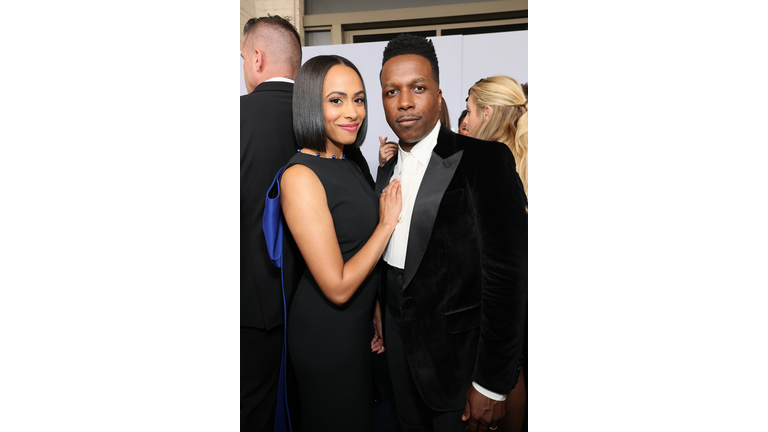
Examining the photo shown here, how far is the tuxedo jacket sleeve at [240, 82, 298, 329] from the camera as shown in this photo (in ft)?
4.26

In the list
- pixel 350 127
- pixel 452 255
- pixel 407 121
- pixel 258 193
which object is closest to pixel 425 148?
pixel 407 121

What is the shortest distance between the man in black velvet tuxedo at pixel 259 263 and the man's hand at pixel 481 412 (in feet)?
2.62

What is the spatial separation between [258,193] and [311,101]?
1.50ft

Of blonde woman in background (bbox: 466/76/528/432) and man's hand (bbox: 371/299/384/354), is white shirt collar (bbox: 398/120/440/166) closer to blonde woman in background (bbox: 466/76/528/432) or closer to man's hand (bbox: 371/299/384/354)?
man's hand (bbox: 371/299/384/354)

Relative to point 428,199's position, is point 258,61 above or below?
above

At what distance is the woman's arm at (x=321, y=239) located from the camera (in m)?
1.05

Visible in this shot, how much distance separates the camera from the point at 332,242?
1065 mm

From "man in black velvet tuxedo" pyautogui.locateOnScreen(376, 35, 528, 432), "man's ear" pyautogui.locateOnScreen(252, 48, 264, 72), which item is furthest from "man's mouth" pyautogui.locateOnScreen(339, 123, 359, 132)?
"man's ear" pyautogui.locateOnScreen(252, 48, 264, 72)

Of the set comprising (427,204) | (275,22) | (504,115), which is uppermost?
(275,22)

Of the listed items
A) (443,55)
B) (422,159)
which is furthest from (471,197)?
(443,55)

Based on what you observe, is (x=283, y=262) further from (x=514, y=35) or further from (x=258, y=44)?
(x=514, y=35)

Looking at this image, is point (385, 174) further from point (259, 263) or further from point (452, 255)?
point (259, 263)

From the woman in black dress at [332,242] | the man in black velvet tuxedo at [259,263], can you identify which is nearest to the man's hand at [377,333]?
the woman in black dress at [332,242]

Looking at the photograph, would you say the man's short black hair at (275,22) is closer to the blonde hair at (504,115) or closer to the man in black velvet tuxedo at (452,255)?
the man in black velvet tuxedo at (452,255)
